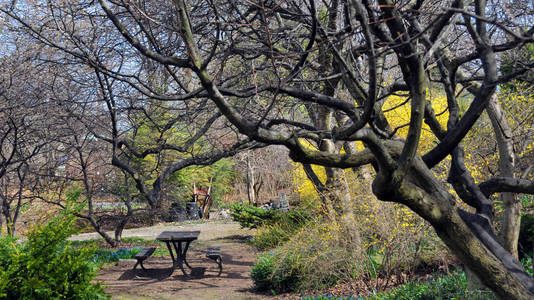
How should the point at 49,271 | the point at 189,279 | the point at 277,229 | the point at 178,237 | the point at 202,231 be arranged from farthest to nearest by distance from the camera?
the point at 202,231 < the point at 277,229 < the point at 178,237 < the point at 189,279 < the point at 49,271

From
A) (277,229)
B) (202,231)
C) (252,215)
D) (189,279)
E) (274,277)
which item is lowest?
(189,279)

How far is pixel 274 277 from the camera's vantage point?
23.4 ft

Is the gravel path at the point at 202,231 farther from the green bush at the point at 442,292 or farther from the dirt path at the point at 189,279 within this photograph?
the green bush at the point at 442,292

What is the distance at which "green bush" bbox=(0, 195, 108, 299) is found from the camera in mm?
3256

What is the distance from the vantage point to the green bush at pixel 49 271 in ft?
10.7

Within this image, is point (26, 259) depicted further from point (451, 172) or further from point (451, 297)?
point (451, 297)

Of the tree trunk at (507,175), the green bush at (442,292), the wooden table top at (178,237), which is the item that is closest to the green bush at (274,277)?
the green bush at (442,292)

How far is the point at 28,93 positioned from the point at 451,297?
24.8 feet

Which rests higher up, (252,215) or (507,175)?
(507,175)

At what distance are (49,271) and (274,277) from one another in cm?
432

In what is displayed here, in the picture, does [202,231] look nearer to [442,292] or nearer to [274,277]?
[274,277]

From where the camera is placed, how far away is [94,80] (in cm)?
765

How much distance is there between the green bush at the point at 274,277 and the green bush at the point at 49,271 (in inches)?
151

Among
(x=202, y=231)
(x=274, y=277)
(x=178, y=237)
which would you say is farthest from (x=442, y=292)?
(x=202, y=231)
